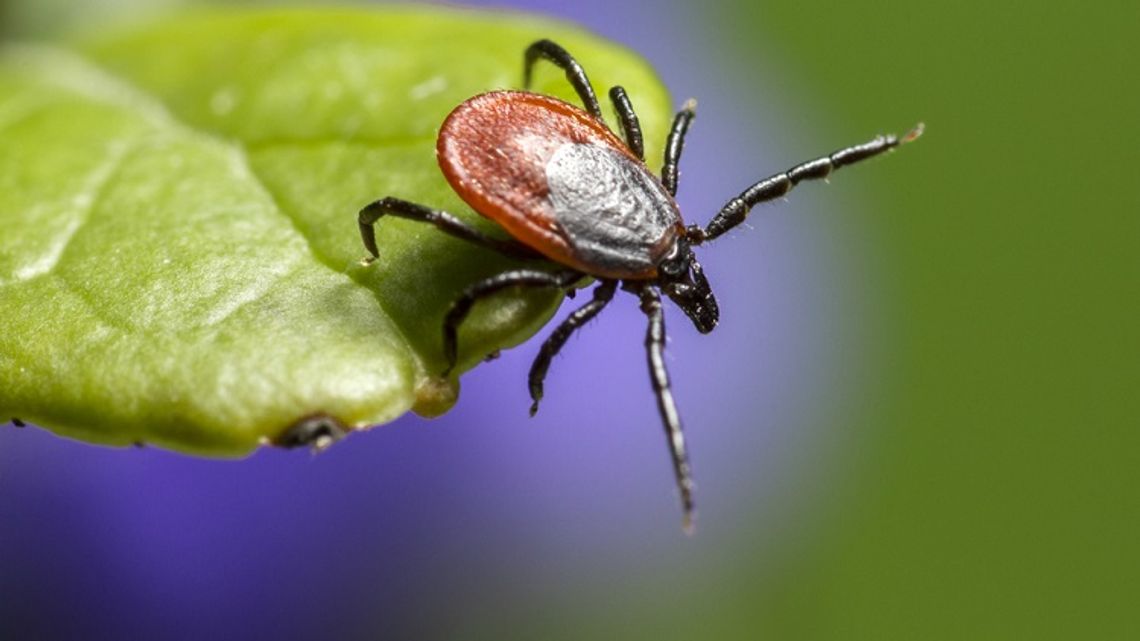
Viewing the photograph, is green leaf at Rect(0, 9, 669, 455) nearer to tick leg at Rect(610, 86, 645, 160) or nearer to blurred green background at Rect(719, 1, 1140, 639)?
tick leg at Rect(610, 86, 645, 160)

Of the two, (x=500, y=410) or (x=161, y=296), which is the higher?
(x=161, y=296)

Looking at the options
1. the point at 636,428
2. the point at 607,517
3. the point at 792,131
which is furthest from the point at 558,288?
the point at 792,131

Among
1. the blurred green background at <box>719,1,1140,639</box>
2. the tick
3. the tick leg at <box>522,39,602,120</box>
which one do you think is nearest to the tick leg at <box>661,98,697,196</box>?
the tick

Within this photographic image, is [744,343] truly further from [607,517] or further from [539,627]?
[539,627]

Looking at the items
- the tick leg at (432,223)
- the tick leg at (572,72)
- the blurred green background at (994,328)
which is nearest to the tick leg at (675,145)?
the tick leg at (572,72)

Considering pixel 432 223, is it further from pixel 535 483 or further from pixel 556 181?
pixel 535 483
